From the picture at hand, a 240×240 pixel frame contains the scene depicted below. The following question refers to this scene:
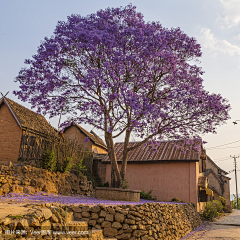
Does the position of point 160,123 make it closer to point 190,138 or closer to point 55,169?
point 190,138

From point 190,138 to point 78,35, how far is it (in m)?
8.12

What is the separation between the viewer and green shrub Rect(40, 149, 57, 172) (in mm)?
11812

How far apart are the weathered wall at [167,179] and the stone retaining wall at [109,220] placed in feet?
17.8

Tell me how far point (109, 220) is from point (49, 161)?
5.79m

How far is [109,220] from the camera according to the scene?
23.7ft

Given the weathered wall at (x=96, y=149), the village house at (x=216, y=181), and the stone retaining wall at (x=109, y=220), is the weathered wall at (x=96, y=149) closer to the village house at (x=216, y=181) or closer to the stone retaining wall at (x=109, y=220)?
the stone retaining wall at (x=109, y=220)

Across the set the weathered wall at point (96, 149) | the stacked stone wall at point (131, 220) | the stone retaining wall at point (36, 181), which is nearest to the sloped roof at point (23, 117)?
the stone retaining wall at point (36, 181)

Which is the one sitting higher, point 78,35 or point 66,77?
point 78,35

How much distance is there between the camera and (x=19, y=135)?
15.9 metres

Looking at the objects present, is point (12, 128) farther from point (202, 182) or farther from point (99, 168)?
point (202, 182)

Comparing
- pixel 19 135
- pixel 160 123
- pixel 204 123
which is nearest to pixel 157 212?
pixel 160 123

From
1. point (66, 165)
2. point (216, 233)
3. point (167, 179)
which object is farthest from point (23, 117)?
point (216, 233)

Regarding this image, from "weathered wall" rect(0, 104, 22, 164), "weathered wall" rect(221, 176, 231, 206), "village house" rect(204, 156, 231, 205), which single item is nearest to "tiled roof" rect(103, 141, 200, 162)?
"weathered wall" rect(0, 104, 22, 164)

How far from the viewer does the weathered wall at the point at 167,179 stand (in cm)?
1678
